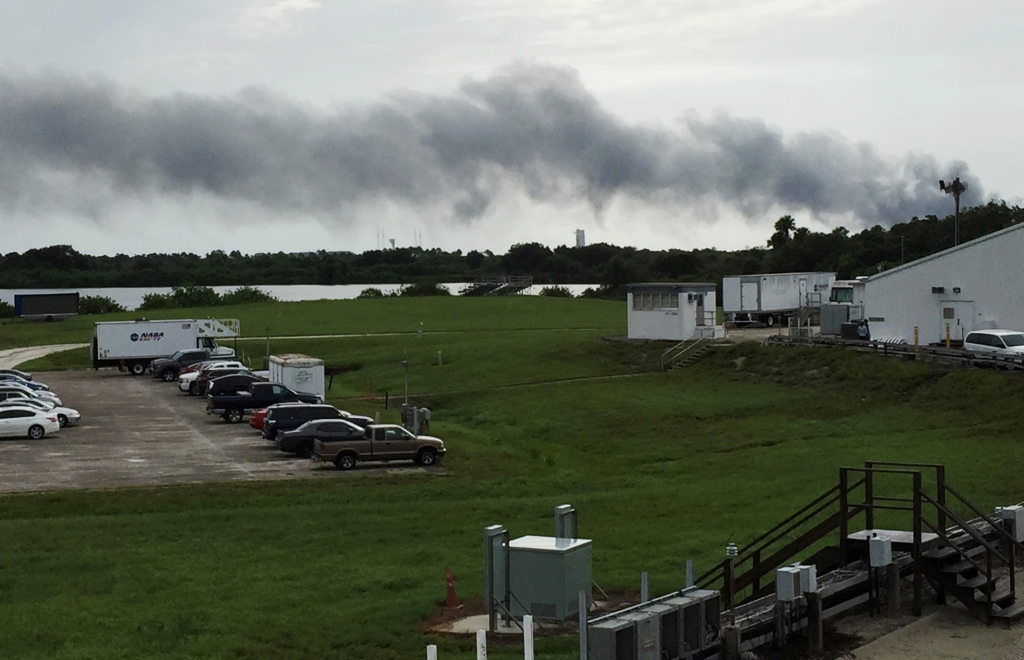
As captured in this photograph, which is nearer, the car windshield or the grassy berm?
the grassy berm

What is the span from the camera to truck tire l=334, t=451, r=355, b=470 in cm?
3906

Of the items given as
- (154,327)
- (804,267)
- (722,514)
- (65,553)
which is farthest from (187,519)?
(804,267)

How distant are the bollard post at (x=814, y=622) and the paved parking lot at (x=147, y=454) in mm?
22163

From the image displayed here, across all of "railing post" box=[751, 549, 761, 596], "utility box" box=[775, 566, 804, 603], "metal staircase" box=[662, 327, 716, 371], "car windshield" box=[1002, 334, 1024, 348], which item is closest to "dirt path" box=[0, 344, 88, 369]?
"metal staircase" box=[662, 327, 716, 371]

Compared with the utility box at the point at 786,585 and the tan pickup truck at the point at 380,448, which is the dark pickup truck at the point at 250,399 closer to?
the tan pickup truck at the point at 380,448

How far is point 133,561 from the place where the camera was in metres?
25.4

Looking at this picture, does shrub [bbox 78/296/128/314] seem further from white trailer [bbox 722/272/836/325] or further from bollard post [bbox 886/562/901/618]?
bollard post [bbox 886/562/901/618]

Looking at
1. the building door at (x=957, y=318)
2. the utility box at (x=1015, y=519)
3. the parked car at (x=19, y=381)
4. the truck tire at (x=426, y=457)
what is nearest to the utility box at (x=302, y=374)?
the parked car at (x=19, y=381)

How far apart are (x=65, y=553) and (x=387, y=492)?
1056 centimetres

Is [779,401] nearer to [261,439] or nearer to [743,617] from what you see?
[261,439]

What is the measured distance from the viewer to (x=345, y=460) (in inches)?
1543

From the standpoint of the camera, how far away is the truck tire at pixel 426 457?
131ft

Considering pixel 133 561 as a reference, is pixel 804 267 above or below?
above

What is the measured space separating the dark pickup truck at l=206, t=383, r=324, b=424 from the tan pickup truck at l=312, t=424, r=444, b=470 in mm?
12188
